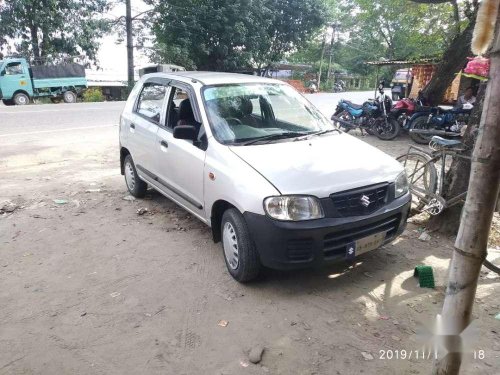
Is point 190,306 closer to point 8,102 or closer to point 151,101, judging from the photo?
point 151,101

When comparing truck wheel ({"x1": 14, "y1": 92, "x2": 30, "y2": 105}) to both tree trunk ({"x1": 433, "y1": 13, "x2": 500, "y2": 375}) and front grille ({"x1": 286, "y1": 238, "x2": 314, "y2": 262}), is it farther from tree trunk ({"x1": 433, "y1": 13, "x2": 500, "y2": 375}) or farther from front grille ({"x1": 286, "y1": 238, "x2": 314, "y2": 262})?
tree trunk ({"x1": 433, "y1": 13, "x2": 500, "y2": 375})

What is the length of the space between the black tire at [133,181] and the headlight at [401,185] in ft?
11.0

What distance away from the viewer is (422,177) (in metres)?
4.75

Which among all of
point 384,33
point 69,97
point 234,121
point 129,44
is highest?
point 384,33

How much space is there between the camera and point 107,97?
81.2 feet

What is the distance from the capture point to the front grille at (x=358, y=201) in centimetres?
304

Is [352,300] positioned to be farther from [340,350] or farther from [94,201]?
[94,201]

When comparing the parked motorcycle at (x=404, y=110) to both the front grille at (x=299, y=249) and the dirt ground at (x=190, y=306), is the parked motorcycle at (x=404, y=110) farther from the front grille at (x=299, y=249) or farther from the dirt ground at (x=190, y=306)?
the front grille at (x=299, y=249)

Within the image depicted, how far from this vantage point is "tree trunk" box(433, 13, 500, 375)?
49.5 inches

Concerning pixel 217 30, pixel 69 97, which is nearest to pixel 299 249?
pixel 69 97

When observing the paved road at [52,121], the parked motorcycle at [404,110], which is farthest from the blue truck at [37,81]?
the parked motorcycle at [404,110]

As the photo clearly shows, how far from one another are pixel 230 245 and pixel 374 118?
29.4 feet

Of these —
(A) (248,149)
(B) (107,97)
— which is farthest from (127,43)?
(A) (248,149)

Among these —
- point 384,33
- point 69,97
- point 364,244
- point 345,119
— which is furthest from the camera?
point 384,33
